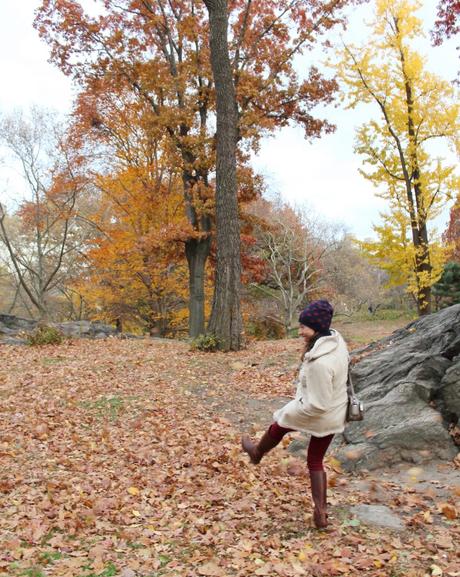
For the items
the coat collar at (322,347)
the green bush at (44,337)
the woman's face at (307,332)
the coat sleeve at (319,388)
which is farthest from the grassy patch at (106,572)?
the green bush at (44,337)

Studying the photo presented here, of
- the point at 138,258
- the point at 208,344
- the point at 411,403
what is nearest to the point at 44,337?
the point at 208,344

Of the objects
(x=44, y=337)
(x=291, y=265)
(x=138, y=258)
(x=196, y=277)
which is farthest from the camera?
(x=291, y=265)

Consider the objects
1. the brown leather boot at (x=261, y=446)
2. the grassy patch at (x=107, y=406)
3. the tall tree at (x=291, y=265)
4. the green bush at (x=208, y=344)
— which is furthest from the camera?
the tall tree at (x=291, y=265)

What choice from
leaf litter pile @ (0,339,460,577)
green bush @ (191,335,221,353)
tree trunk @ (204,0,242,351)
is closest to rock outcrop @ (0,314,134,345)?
green bush @ (191,335,221,353)

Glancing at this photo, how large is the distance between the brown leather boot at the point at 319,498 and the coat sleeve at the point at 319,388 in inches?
21.1

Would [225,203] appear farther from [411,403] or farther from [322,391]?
[322,391]

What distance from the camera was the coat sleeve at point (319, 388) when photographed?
3.83 metres

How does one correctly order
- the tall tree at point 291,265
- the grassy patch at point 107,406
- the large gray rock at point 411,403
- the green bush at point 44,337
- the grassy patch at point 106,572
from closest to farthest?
the grassy patch at point 106,572 < the large gray rock at point 411,403 < the grassy patch at point 107,406 < the green bush at point 44,337 < the tall tree at point 291,265

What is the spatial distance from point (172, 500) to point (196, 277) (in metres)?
12.6

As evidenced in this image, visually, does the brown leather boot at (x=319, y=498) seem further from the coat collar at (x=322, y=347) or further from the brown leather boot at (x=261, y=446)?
the coat collar at (x=322, y=347)

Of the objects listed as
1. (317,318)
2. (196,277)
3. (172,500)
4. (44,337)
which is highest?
(196,277)

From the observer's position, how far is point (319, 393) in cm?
386

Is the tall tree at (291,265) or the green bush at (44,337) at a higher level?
the tall tree at (291,265)

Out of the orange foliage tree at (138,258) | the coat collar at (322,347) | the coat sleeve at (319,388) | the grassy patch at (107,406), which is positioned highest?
the orange foliage tree at (138,258)
